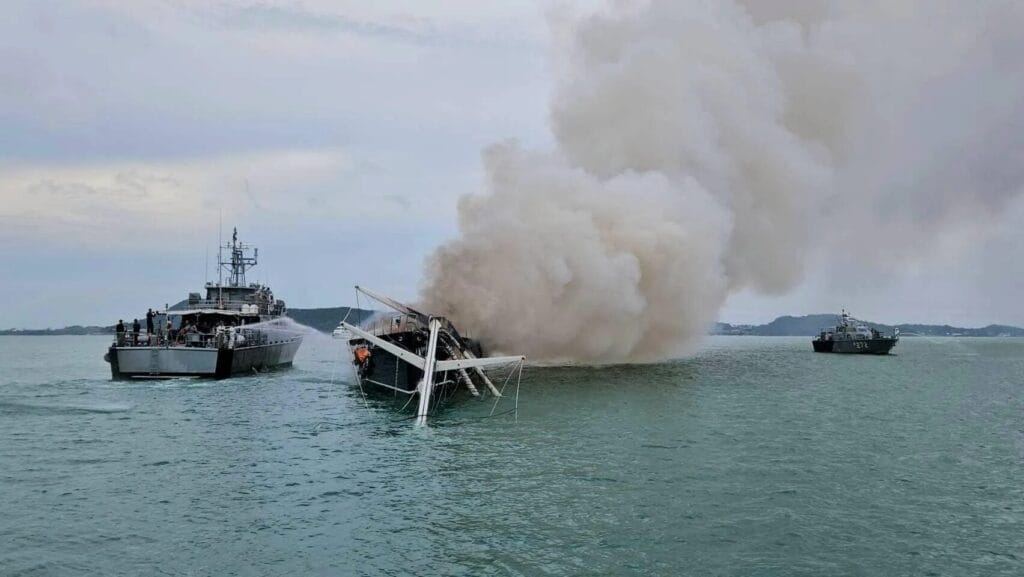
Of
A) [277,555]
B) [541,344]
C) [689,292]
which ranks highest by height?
[689,292]

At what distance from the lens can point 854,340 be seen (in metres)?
94.5

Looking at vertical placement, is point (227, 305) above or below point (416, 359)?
above

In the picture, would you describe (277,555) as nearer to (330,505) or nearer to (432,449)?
(330,505)

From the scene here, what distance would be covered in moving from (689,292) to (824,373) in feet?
48.6

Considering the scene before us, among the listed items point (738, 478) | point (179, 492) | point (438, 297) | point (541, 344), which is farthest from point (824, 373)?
point (179, 492)

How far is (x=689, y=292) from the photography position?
5450 centimetres

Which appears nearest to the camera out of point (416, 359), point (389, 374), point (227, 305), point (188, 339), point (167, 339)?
point (416, 359)

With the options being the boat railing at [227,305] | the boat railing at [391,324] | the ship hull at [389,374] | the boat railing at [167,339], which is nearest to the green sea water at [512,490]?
the ship hull at [389,374]

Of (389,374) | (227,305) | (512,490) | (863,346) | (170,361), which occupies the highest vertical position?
(227,305)

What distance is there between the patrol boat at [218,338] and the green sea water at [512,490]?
8.17 m

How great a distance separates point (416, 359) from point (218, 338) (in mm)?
19906

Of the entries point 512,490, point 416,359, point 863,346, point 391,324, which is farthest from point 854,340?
point 512,490

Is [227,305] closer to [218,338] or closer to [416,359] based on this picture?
[218,338]

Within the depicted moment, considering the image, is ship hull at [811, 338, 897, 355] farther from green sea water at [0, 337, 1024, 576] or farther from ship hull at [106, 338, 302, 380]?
ship hull at [106, 338, 302, 380]
